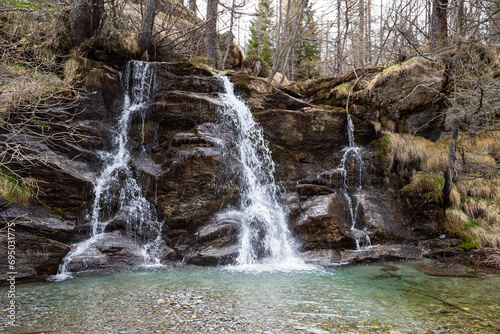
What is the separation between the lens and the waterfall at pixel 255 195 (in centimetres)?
669

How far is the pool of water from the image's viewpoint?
3055 millimetres

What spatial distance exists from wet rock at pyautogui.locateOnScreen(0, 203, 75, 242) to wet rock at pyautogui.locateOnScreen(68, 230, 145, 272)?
1.46 ft

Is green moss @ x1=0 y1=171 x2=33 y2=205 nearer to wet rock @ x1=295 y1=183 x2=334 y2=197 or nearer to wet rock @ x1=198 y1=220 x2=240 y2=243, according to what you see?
wet rock @ x1=198 y1=220 x2=240 y2=243

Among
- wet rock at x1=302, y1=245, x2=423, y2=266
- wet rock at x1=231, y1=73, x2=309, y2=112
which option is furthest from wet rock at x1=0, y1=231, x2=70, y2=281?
wet rock at x1=231, y1=73, x2=309, y2=112

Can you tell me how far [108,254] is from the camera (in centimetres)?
595

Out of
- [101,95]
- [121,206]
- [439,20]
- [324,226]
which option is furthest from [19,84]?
[439,20]

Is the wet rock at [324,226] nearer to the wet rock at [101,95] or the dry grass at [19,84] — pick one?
the dry grass at [19,84]

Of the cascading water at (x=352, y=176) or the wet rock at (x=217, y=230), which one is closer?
the wet rock at (x=217, y=230)

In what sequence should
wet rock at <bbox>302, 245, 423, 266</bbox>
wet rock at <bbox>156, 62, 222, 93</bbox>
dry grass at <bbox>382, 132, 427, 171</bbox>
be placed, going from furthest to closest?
wet rock at <bbox>156, 62, 222, 93</bbox> → dry grass at <bbox>382, 132, 427, 171</bbox> → wet rock at <bbox>302, 245, 423, 266</bbox>

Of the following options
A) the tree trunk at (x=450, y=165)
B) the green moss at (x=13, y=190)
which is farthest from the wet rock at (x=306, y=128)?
the green moss at (x=13, y=190)

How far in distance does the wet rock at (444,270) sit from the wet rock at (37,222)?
735 cm

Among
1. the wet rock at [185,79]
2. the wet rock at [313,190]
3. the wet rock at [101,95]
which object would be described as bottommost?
the wet rock at [313,190]

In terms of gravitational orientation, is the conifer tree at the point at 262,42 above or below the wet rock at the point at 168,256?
above

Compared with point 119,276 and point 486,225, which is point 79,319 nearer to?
point 119,276
